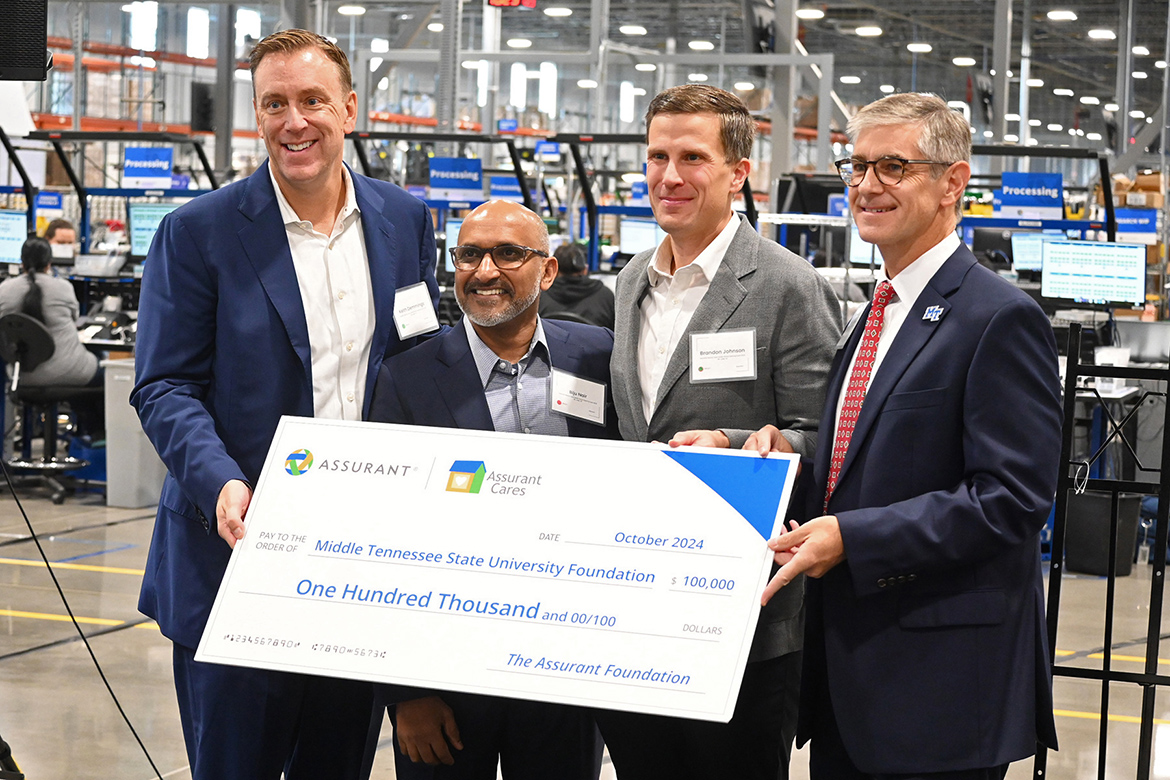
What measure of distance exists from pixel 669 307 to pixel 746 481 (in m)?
0.41

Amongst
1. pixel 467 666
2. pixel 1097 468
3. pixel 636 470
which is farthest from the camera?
pixel 1097 468

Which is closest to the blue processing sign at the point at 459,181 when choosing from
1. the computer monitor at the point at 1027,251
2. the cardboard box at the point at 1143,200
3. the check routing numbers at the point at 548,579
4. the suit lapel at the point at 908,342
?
the computer monitor at the point at 1027,251

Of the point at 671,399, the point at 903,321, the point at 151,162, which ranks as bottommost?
the point at 671,399

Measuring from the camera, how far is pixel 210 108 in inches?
607

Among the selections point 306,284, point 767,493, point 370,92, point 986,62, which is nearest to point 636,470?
point 767,493

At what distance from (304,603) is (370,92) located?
13.4m

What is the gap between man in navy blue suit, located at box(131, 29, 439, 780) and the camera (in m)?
1.99

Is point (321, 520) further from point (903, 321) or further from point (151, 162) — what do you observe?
point (151, 162)

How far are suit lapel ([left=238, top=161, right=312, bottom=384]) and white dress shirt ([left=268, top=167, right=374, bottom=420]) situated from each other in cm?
2

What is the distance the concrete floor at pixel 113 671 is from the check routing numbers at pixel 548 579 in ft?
6.59

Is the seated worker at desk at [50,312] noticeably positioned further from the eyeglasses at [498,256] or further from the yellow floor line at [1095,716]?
the eyeglasses at [498,256]

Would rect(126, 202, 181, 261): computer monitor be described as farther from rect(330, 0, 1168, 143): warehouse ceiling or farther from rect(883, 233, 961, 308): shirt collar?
rect(883, 233, 961, 308): shirt collar

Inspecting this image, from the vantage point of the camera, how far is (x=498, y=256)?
200 centimetres

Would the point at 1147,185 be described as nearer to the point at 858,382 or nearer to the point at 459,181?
the point at 459,181
